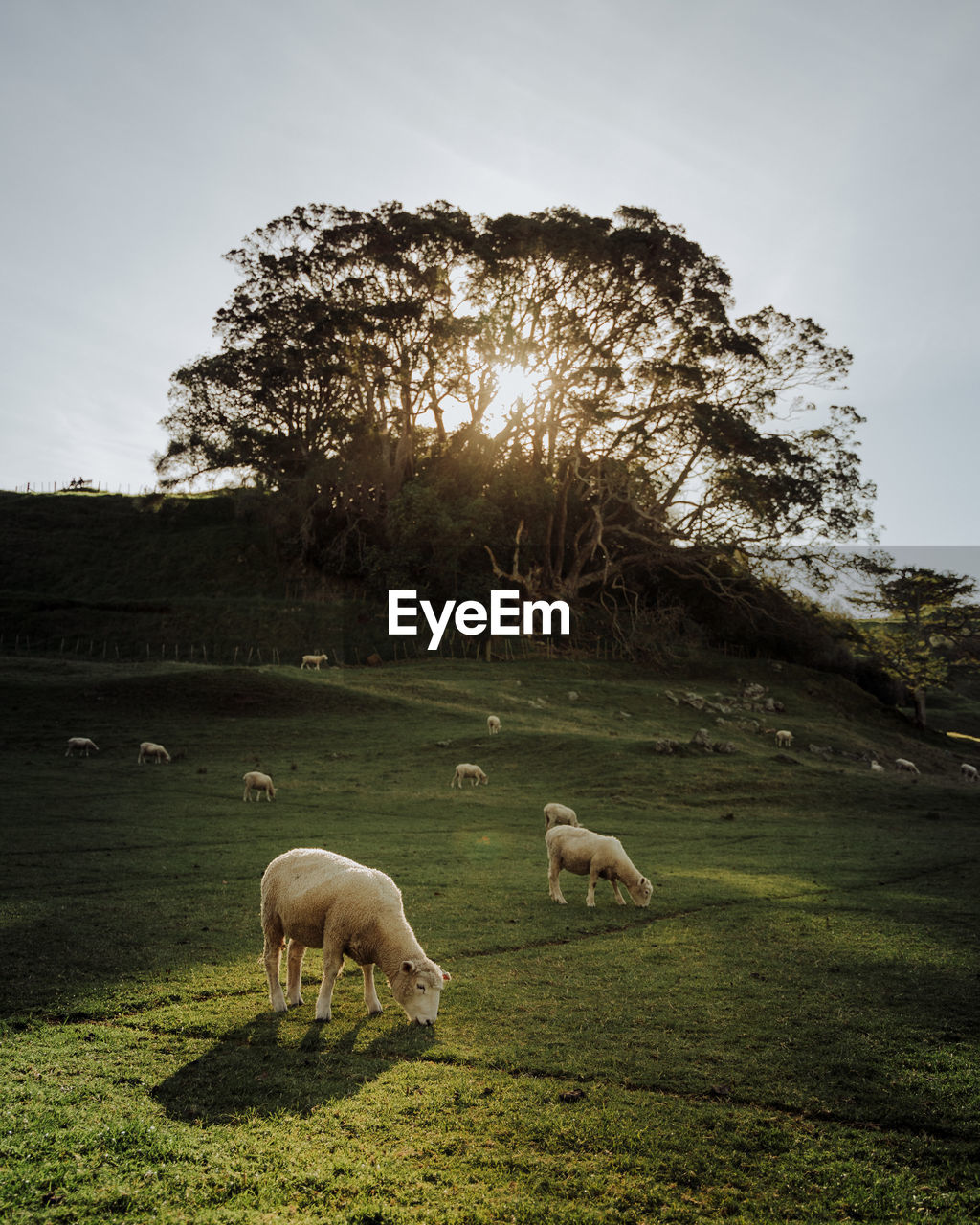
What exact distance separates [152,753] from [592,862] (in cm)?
2072

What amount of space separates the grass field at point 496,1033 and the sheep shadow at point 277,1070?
0.04 metres

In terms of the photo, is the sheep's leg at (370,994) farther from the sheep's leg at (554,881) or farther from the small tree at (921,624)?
the small tree at (921,624)

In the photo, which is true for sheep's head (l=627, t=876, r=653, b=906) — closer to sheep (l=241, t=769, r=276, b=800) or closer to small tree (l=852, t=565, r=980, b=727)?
sheep (l=241, t=769, r=276, b=800)

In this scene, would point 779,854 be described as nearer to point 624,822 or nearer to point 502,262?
point 624,822

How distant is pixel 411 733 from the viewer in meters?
35.1

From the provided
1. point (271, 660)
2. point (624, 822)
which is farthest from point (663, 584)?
point (624, 822)

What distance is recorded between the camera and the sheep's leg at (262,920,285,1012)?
895cm

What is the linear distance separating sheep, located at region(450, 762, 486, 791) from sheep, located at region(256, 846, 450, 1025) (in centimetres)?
1979

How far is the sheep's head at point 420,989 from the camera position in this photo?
8.27 metres

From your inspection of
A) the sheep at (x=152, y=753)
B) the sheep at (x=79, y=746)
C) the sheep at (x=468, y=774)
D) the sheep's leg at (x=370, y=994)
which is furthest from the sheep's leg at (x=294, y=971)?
the sheep at (x=79, y=746)

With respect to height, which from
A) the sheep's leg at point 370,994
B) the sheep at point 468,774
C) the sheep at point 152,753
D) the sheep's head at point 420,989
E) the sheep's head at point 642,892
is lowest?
the sheep at point 468,774

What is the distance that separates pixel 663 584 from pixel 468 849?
2114 inches

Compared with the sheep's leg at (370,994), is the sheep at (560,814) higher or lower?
lower

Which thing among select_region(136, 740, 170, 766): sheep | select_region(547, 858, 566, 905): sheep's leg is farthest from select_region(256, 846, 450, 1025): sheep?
select_region(136, 740, 170, 766): sheep
